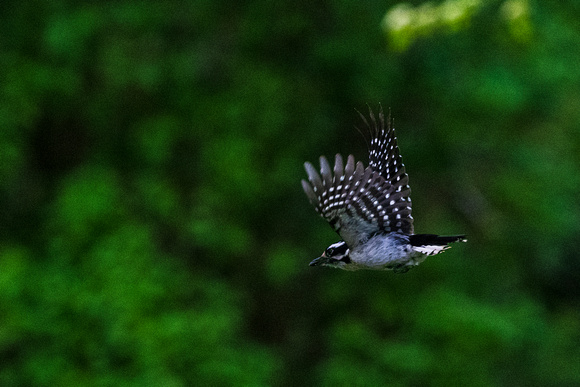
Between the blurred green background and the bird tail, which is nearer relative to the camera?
the bird tail

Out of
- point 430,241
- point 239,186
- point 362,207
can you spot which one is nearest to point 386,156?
point 362,207

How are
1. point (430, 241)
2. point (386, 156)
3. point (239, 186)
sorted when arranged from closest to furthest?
point (430, 241) < point (386, 156) < point (239, 186)

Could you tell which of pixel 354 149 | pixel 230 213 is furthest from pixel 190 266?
pixel 354 149

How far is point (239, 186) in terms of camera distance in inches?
333

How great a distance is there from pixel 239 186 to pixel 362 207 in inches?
199

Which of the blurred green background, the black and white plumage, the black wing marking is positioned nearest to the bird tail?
the black and white plumage

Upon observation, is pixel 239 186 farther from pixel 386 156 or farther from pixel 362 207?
pixel 362 207

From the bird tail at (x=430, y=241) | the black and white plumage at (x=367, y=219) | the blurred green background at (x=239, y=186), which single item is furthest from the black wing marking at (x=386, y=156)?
the blurred green background at (x=239, y=186)

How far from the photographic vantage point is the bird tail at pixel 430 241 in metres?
3.18

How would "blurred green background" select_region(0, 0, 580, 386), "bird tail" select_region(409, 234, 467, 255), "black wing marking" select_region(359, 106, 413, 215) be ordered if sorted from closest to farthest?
"bird tail" select_region(409, 234, 467, 255) → "black wing marking" select_region(359, 106, 413, 215) → "blurred green background" select_region(0, 0, 580, 386)

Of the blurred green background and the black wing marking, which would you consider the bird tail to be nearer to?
the black wing marking

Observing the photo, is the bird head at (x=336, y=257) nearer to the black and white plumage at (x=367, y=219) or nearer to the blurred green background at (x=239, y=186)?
the black and white plumage at (x=367, y=219)

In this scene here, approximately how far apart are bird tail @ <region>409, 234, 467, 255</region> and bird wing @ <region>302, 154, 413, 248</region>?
0.32ft

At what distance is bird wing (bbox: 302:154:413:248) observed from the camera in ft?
11.3
